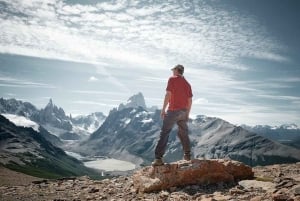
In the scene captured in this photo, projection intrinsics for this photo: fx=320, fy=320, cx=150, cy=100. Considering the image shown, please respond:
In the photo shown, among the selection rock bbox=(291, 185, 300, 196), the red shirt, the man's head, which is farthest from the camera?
the man's head

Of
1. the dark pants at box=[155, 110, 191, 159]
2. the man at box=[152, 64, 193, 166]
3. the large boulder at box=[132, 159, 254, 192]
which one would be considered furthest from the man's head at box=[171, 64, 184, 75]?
the large boulder at box=[132, 159, 254, 192]

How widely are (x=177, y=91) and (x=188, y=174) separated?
4.85m

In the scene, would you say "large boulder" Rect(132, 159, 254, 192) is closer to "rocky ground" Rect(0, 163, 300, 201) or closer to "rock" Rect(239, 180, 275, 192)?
"rocky ground" Rect(0, 163, 300, 201)

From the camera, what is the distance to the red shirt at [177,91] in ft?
62.0

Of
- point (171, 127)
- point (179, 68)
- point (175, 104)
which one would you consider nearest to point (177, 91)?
point (175, 104)

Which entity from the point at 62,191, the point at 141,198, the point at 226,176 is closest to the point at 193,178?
the point at 226,176

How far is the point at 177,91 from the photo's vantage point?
62.3 ft

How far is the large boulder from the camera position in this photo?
59.6 ft

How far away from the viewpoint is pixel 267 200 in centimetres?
1276

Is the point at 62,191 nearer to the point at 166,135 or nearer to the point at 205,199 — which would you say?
the point at 166,135

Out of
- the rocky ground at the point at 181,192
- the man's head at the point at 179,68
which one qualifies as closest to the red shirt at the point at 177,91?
the man's head at the point at 179,68

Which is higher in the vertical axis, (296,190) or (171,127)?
(171,127)

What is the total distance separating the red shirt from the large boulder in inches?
134

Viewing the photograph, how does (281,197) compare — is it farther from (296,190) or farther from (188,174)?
(188,174)
